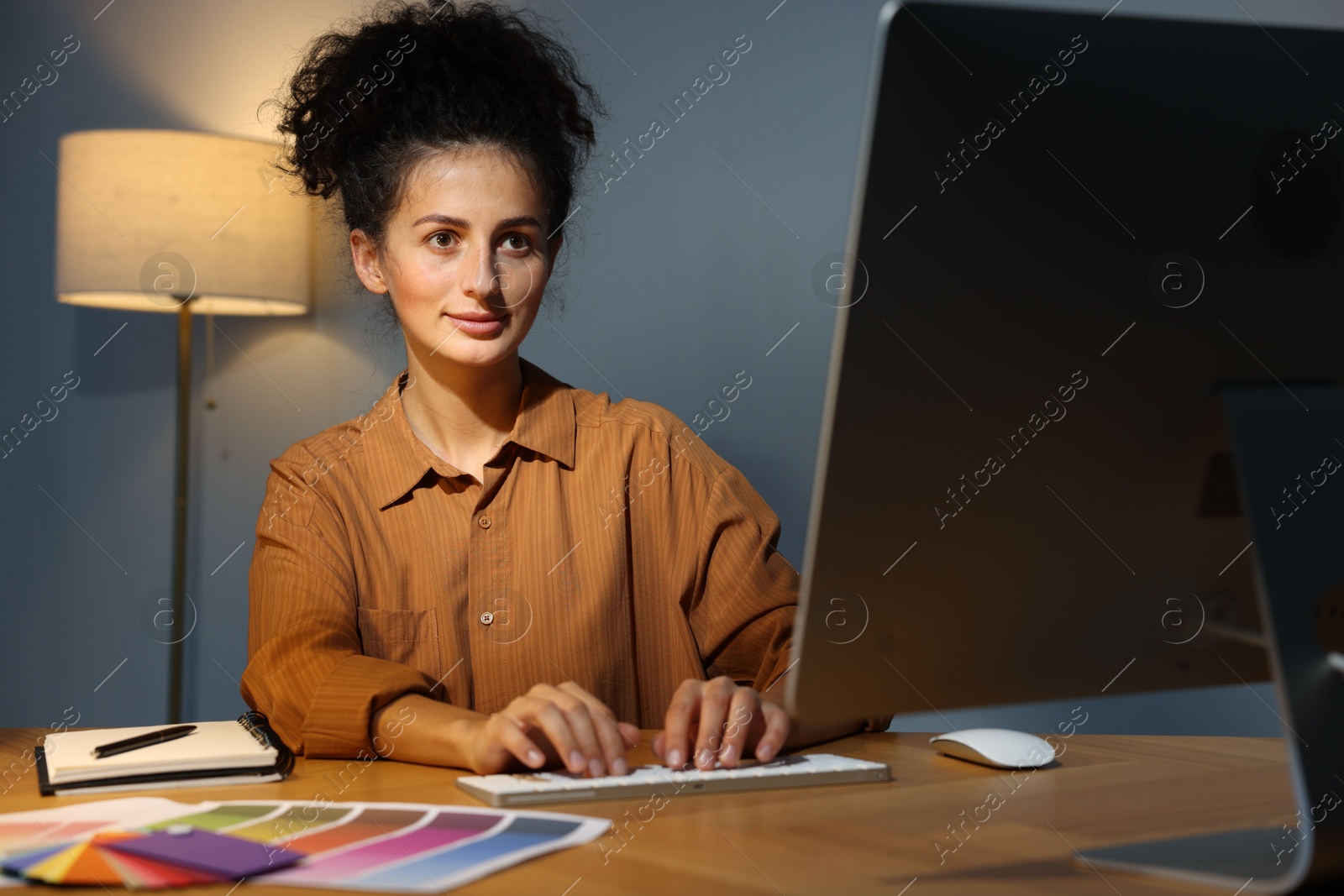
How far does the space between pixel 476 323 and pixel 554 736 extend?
0.76 m

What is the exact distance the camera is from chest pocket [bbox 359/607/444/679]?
1.49 meters

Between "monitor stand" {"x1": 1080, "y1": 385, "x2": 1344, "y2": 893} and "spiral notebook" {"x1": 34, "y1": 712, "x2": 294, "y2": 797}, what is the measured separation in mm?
709

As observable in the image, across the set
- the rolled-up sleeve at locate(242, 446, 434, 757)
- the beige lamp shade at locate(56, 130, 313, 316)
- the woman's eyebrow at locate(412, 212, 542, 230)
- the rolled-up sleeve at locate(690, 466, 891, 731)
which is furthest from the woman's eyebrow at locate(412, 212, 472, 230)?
the beige lamp shade at locate(56, 130, 313, 316)

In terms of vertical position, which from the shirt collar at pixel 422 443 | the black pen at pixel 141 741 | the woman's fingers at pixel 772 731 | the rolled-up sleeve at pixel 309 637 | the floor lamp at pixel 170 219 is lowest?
the woman's fingers at pixel 772 731

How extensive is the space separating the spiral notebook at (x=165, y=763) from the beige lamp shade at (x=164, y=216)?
1447 mm

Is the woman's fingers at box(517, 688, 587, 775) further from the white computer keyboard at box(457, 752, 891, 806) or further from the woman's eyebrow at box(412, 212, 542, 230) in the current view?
the woman's eyebrow at box(412, 212, 542, 230)

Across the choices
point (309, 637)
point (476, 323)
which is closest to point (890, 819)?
point (309, 637)

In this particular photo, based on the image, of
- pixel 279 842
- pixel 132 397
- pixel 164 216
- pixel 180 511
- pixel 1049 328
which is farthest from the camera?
pixel 132 397

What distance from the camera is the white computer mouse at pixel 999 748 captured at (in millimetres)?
1028

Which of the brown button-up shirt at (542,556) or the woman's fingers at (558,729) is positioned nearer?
Result: the woman's fingers at (558,729)

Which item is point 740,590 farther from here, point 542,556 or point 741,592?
point 542,556

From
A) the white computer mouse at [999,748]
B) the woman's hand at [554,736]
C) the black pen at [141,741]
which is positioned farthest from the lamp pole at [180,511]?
the white computer mouse at [999,748]

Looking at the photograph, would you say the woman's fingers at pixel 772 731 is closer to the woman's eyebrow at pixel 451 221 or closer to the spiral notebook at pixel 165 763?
the spiral notebook at pixel 165 763

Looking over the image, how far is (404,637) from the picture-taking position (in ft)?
4.94
